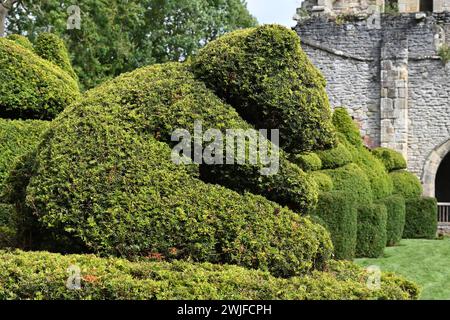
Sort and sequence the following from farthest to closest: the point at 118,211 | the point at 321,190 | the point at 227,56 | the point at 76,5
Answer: the point at 76,5
the point at 321,190
the point at 227,56
the point at 118,211

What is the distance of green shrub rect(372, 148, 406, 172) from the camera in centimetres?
1923

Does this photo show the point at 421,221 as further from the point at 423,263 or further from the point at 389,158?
the point at 423,263

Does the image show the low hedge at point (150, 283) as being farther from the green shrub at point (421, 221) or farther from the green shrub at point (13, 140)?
the green shrub at point (421, 221)

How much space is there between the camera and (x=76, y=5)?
2375cm

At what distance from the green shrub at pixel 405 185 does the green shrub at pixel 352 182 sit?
370 centimetres

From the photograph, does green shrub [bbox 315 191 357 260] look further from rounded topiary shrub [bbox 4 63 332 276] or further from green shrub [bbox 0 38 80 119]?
rounded topiary shrub [bbox 4 63 332 276]

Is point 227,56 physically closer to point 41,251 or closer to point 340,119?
point 41,251

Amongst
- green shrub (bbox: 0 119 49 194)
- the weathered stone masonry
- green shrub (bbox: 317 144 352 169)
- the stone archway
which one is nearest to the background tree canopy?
the weathered stone masonry

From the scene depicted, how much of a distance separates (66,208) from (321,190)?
25.5 ft

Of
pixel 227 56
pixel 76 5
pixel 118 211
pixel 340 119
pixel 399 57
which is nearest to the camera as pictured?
pixel 118 211

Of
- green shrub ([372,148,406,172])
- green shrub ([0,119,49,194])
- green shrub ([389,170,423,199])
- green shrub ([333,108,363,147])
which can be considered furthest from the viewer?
green shrub ([372,148,406,172])

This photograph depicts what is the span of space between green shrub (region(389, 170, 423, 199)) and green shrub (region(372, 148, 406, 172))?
0.98 feet

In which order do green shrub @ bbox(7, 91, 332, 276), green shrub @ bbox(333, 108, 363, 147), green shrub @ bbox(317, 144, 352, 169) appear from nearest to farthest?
1. green shrub @ bbox(7, 91, 332, 276)
2. green shrub @ bbox(317, 144, 352, 169)
3. green shrub @ bbox(333, 108, 363, 147)
